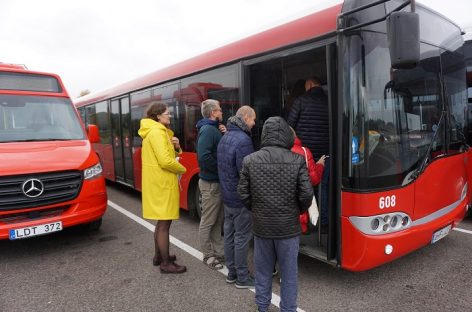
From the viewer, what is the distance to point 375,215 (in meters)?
3.22

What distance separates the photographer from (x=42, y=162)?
4539 millimetres

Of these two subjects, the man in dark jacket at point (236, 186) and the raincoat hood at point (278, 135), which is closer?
the raincoat hood at point (278, 135)

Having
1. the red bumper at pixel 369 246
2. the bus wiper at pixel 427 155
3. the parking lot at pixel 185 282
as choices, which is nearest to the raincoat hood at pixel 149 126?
the parking lot at pixel 185 282

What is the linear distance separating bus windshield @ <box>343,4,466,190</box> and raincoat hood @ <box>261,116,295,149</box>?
642 mm

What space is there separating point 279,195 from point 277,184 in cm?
9

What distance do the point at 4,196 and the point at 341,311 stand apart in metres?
3.89

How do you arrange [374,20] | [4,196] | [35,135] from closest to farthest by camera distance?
[374,20] → [4,196] → [35,135]

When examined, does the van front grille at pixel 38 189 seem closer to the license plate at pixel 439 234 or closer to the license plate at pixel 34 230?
the license plate at pixel 34 230

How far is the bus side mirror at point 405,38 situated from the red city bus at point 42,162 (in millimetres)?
3949

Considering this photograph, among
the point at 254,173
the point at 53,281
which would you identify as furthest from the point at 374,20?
the point at 53,281

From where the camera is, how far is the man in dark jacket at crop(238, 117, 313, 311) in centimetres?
274

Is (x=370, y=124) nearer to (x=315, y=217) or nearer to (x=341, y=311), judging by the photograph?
(x=315, y=217)

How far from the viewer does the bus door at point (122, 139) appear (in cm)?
790

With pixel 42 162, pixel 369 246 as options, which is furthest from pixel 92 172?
pixel 369 246
